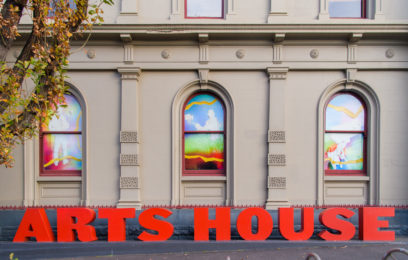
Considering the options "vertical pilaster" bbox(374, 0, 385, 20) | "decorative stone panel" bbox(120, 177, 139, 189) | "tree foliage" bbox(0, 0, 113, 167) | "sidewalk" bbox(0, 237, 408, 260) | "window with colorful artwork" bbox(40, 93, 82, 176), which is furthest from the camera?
"window with colorful artwork" bbox(40, 93, 82, 176)

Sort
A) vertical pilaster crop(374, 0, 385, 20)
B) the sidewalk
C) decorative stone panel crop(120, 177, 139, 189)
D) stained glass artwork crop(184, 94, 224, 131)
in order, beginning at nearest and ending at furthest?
1. the sidewalk
2. decorative stone panel crop(120, 177, 139, 189)
3. vertical pilaster crop(374, 0, 385, 20)
4. stained glass artwork crop(184, 94, 224, 131)

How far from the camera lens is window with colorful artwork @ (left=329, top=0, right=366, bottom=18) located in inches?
321

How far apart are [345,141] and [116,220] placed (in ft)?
23.0

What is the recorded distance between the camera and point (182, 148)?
26.3 feet

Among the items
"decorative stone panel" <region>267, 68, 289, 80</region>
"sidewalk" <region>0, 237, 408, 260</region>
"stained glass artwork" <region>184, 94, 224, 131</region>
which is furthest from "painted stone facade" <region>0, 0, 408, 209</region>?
"sidewalk" <region>0, 237, 408, 260</region>

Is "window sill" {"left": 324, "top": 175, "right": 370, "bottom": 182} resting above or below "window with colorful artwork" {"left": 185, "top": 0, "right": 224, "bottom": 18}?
below

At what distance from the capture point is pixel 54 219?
749 cm

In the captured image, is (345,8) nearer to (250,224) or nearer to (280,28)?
(280,28)

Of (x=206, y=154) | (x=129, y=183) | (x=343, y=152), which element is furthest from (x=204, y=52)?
(x=343, y=152)

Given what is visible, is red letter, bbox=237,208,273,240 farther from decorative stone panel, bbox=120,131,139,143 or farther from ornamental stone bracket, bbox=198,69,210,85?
ornamental stone bracket, bbox=198,69,210,85

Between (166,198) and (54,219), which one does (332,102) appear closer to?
(166,198)

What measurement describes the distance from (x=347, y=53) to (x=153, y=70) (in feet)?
19.0

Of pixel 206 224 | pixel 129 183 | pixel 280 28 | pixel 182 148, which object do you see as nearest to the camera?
pixel 206 224

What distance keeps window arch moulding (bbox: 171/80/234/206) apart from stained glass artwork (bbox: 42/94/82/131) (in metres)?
2.92
